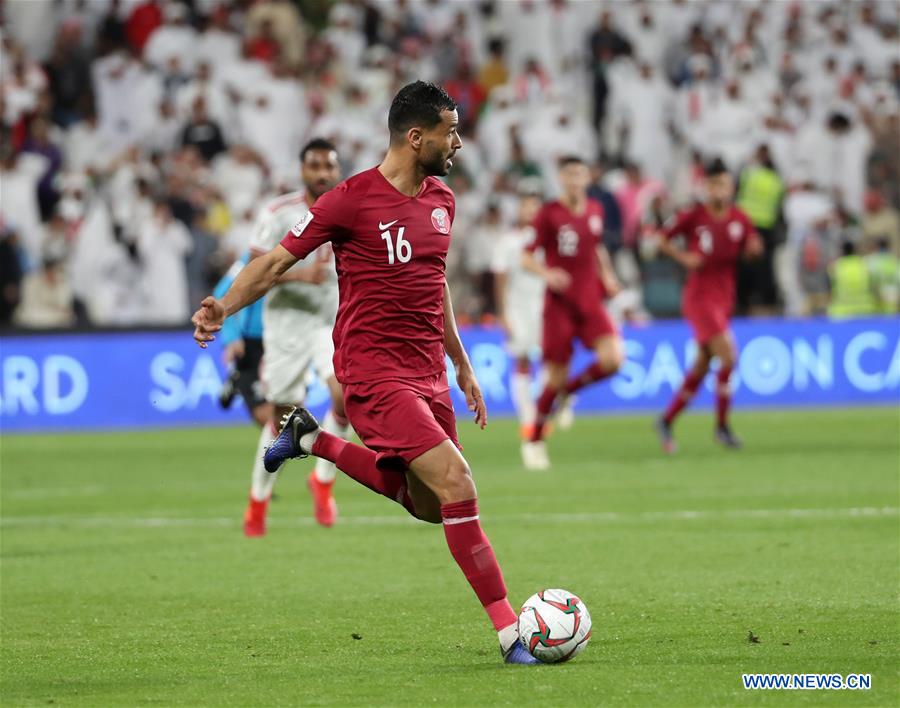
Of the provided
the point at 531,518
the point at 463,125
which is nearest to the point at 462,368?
the point at 531,518

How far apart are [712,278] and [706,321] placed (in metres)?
0.49

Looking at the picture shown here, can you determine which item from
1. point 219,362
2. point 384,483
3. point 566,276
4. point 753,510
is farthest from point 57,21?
point 384,483

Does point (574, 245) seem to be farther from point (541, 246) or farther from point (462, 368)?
point (462, 368)

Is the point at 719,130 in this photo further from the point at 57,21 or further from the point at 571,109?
the point at 57,21

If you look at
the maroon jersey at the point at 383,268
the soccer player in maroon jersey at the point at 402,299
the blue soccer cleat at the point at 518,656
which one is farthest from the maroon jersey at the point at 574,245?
the blue soccer cleat at the point at 518,656

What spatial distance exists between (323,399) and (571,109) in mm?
8237

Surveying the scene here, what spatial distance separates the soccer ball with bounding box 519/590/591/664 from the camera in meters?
6.82

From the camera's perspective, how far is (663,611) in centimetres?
809

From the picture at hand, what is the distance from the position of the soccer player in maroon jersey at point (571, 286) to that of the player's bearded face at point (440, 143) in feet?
28.9

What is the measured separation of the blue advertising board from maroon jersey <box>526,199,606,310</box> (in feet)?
18.9

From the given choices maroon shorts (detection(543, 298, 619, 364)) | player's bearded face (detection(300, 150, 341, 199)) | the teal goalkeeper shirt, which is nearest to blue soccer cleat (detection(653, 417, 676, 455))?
maroon shorts (detection(543, 298, 619, 364))

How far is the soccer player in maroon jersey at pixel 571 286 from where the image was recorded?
53.1ft

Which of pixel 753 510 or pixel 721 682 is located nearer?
pixel 721 682

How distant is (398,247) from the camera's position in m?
7.34
